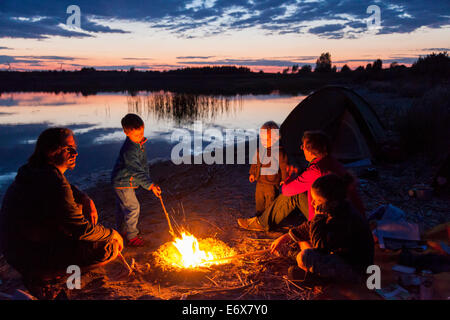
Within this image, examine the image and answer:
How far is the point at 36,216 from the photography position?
2771 mm

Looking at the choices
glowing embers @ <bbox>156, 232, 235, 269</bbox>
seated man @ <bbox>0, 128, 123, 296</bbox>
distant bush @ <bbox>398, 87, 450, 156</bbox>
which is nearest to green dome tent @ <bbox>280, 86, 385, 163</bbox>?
distant bush @ <bbox>398, 87, 450, 156</bbox>

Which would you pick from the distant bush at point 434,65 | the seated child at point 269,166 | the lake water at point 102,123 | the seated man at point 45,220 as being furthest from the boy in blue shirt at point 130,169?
the distant bush at point 434,65

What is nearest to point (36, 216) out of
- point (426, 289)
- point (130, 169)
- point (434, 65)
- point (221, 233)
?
point (130, 169)

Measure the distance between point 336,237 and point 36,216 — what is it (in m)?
2.71

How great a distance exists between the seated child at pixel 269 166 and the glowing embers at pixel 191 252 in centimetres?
103

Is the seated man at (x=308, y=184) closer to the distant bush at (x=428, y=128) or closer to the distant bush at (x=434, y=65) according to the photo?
the distant bush at (x=428, y=128)

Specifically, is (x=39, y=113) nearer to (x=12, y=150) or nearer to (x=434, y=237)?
(x=12, y=150)

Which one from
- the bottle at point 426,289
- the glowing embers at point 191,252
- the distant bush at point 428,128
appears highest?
the distant bush at point 428,128

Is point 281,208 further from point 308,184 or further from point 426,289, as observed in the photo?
point 426,289

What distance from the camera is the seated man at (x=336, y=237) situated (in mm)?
2898

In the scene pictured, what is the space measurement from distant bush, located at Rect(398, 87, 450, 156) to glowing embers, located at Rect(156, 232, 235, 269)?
20.2 feet

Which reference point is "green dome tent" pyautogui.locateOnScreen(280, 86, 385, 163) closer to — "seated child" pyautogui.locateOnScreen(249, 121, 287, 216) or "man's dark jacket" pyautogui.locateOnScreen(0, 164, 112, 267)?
"seated child" pyautogui.locateOnScreen(249, 121, 287, 216)

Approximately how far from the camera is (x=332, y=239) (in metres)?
2.98

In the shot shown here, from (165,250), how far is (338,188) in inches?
92.3
